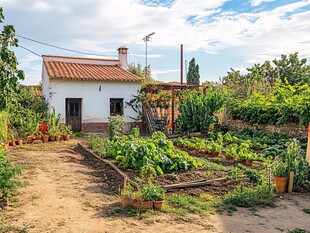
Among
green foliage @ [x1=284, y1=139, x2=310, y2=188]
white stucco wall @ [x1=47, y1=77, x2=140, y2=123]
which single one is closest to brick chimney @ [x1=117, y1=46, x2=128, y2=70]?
white stucco wall @ [x1=47, y1=77, x2=140, y2=123]

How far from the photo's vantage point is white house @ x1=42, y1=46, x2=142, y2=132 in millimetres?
17844

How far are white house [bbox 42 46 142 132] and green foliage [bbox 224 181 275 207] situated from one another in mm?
13096

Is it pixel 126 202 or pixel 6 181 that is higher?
pixel 6 181

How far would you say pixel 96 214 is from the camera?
17.3 feet

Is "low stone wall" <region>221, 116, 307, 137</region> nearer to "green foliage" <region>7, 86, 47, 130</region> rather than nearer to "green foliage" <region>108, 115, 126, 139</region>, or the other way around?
"green foliage" <region>108, 115, 126, 139</region>

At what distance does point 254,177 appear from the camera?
7.41 meters

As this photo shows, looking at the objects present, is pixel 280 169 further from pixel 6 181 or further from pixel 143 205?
pixel 6 181

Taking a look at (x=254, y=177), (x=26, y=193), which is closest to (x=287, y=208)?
(x=254, y=177)

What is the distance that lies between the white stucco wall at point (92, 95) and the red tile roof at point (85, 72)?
0.34m

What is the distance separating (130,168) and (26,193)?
8.75ft

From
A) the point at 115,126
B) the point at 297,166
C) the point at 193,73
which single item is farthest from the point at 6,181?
the point at 193,73

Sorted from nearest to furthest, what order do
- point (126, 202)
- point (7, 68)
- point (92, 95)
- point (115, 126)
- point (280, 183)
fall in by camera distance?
point (7, 68) → point (126, 202) → point (280, 183) → point (115, 126) → point (92, 95)

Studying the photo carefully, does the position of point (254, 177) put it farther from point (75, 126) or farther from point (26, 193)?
point (75, 126)

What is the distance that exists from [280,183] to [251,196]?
3.34 ft
